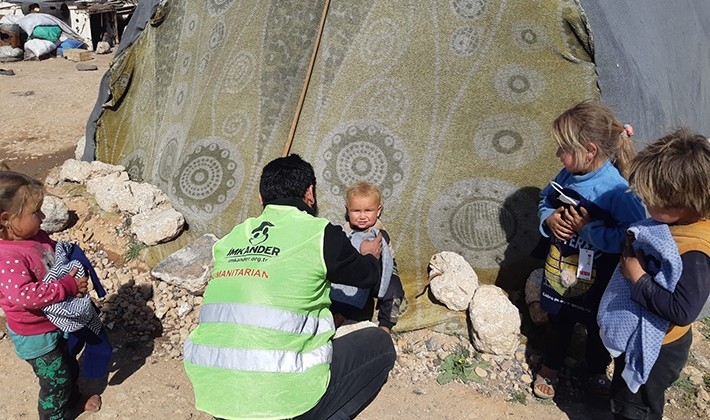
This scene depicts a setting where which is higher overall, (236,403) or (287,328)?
(287,328)

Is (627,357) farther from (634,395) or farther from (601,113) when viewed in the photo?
(601,113)

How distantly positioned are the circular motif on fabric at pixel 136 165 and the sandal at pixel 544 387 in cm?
332

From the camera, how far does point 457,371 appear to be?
330cm

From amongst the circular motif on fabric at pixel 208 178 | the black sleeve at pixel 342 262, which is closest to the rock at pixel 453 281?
the black sleeve at pixel 342 262

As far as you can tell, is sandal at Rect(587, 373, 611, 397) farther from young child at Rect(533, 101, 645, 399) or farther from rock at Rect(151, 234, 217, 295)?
rock at Rect(151, 234, 217, 295)

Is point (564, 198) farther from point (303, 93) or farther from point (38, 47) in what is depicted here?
point (38, 47)

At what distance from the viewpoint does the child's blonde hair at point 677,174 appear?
2094 millimetres

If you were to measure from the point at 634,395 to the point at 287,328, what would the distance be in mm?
1508

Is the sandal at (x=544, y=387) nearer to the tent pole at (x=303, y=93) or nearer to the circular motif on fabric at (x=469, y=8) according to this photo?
the tent pole at (x=303, y=93)

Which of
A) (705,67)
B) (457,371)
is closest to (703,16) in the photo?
(705,67)

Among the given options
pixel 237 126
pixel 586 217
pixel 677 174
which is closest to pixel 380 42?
pixel 237 126

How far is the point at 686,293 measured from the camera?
2127 mm

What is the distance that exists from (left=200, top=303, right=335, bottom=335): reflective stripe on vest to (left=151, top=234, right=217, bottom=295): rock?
161 centimetres

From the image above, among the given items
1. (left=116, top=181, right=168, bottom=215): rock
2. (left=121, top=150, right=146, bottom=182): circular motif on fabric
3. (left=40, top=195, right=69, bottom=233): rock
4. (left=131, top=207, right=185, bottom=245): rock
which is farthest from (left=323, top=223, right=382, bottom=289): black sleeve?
(left=40, top=195, right=69, bottom=233): rock
